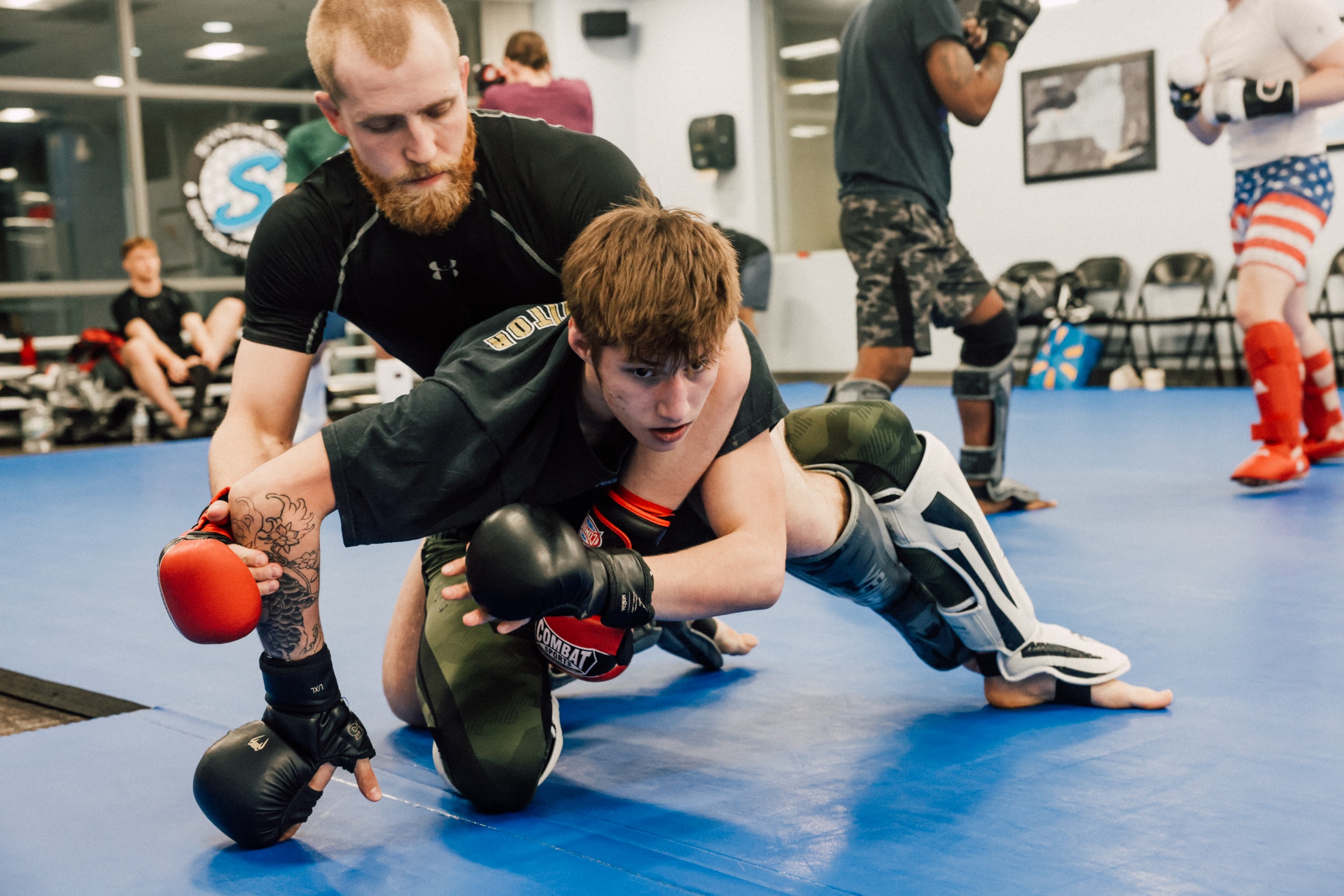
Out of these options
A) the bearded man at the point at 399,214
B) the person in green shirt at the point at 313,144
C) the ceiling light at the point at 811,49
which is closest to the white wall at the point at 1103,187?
the ceiling light at the point at 811,49

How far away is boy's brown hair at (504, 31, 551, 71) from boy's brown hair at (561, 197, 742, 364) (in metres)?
3.19

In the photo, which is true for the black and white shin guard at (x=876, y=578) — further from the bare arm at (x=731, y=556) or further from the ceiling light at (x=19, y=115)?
the ceiling light at (x=19, y=115)

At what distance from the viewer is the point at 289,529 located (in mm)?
1512

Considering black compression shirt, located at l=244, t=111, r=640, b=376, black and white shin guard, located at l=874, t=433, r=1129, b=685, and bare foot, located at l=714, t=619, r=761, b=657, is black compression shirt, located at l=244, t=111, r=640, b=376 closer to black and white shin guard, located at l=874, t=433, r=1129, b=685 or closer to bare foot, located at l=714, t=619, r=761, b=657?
black and white shin guard, located at l=874, t=433, r=1129, b=685

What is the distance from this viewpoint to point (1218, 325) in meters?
8.28

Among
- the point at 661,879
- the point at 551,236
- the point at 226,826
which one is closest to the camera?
the point at 661,879

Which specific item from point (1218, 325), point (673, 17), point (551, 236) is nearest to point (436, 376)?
point (551, 236)

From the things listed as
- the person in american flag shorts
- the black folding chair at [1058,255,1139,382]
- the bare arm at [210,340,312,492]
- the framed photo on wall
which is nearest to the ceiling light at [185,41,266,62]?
the framed photo on wall

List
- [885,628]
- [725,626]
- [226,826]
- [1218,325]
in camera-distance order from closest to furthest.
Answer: [226,826] < [725,626] < [885,628] < [1218,325]

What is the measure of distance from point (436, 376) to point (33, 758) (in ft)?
3.07

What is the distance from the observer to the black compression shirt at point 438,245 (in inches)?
73.5

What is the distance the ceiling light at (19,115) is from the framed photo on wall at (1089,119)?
291 inches

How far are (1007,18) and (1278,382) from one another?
1431 mm

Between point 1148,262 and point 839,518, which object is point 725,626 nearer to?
point 839,518
